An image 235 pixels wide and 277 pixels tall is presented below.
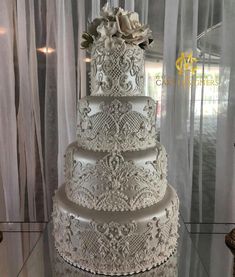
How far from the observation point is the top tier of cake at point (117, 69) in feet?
2.82

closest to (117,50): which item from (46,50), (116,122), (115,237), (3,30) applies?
(116,122)

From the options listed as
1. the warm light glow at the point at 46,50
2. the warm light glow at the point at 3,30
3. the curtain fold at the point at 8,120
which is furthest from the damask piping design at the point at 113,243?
the warm light glow at the point at 3,30

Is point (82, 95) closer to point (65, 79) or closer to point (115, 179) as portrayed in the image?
point (65, 79)

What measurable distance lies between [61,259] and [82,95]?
0.75 metres

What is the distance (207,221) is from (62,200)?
0.90m

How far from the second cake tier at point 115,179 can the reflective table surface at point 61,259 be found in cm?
22

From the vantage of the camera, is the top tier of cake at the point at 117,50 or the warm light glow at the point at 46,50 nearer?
the top tier of cake at the point at 117,50

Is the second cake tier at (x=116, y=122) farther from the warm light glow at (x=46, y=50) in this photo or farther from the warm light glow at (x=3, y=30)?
the warm light glow at (x=3, y=30)

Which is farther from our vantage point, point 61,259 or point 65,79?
point 65,79

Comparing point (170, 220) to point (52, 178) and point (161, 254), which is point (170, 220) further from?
point (52, 178)

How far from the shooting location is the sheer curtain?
136 cm

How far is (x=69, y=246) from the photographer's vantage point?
35.1 inches

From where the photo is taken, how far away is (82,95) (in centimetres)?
141

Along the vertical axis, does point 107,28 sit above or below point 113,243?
above
